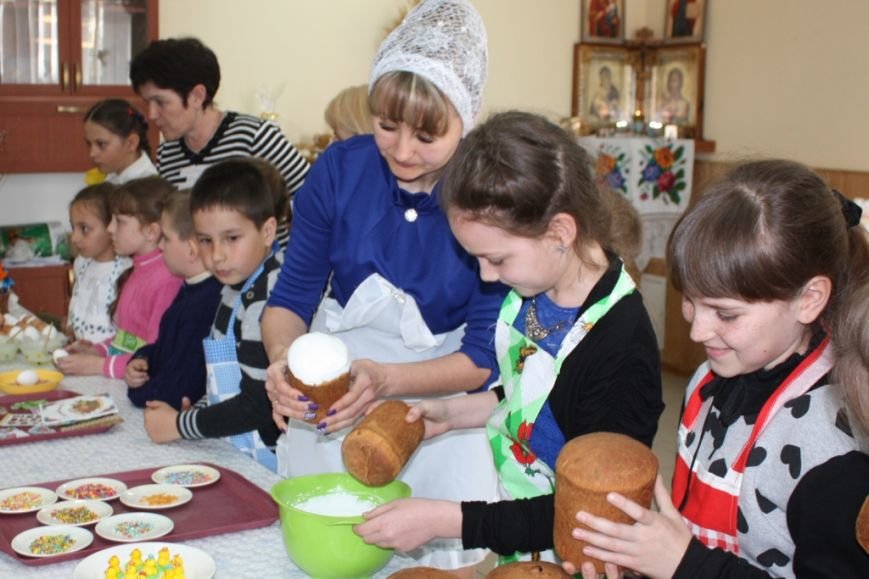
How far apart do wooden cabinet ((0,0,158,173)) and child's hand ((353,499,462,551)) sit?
3927mm

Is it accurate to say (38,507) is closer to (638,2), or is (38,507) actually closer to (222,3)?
(222,3)

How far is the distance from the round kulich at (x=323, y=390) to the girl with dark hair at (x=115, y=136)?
2.20 meters

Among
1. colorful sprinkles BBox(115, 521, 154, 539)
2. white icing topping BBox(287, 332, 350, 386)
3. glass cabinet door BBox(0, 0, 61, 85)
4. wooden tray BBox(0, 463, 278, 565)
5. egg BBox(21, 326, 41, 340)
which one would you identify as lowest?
wooden tray BBox(0, 463, 278, 565)

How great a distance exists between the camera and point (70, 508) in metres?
1.69

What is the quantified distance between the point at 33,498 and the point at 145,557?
1.27 feet

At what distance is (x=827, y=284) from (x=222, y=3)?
464 centimetres

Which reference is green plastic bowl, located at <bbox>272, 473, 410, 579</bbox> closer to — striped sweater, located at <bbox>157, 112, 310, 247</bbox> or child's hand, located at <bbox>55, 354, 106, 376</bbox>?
child's hand, located at <bbox>55, 354, 106, 376</bbox>

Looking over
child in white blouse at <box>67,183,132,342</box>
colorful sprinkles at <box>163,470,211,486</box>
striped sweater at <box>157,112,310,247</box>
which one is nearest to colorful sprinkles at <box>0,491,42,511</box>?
colorful sprinkles at <box>163,470,211,486</box>

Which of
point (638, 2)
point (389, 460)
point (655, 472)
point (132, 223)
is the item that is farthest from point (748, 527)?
point (638, 2)

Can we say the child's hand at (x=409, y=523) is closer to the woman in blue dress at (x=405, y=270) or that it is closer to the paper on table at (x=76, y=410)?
the woman in blue dress at (x=405, y=270)

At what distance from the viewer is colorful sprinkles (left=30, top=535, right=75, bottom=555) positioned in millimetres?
1516

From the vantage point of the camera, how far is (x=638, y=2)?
22.5ft

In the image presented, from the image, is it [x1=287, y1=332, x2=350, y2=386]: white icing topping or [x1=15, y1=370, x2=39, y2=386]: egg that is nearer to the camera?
[x1=287, y1=332, x2=350, y2=386]: white icing topping

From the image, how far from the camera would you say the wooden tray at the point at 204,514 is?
1.58 metres
